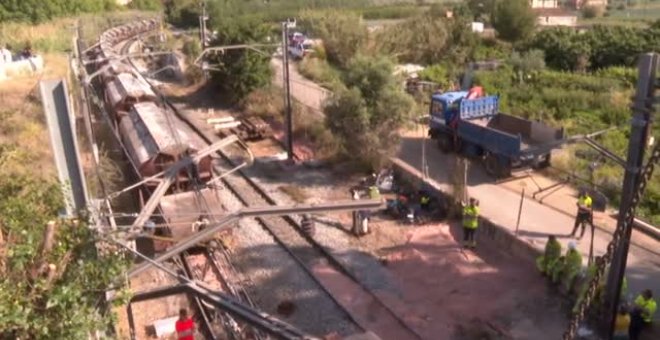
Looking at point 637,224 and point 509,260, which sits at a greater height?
point 637,224

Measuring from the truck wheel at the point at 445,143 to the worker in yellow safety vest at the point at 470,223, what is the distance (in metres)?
7.46

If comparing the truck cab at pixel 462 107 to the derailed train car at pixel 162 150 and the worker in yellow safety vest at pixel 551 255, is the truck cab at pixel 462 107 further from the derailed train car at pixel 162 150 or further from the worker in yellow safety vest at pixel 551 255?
the derailed train car at pixel 162 150

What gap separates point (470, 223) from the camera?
1555 centimetres

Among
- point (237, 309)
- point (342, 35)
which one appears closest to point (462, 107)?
point (237, 309)

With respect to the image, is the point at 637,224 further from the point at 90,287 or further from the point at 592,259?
the point at 90,287

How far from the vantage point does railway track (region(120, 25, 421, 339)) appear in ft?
41.7

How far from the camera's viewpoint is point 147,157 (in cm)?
1702

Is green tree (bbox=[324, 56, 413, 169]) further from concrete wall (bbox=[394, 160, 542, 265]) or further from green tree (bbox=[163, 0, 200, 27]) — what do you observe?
green tree (bbox=[163, 0, 200, 27])

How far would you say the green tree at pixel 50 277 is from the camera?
5504 mm

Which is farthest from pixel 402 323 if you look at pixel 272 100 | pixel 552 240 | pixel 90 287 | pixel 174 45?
pixel 174 45

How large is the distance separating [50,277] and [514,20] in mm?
44450

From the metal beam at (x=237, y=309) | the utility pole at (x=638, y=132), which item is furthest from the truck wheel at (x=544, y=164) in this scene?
the metal beam at (x=237, y=309)

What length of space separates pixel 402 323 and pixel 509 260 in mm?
4125

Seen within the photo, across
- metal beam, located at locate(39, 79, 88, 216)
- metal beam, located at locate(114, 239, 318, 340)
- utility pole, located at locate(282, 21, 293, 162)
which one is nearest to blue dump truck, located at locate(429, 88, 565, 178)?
utility pole, located at locate(282, 21, 293, 162)
